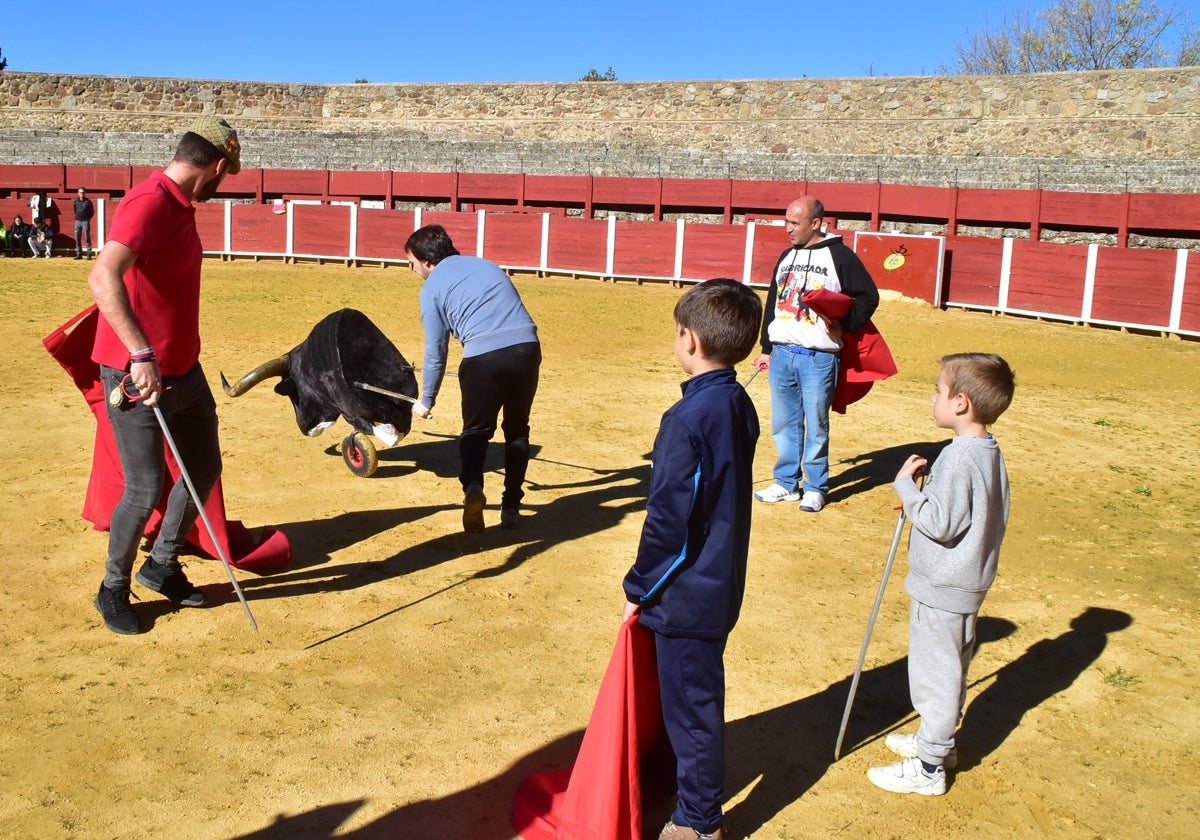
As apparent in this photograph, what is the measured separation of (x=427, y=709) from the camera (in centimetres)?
350

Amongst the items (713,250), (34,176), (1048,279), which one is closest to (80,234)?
(34,176)

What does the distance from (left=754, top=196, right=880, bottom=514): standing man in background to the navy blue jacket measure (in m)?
3.07

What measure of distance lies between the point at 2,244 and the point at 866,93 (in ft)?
57.1

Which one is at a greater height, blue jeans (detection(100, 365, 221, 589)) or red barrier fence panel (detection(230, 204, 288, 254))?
red barrier fence panel (detection(230, 204, 288, 254))

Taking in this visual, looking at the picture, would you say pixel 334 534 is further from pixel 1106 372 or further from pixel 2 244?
pixel 2 244

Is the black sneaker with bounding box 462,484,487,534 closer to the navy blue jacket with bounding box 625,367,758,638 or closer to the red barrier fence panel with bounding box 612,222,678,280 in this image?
the navy blue jacket with bounding box 625,367,758,638

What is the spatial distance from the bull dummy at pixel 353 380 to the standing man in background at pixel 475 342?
2.27 ft

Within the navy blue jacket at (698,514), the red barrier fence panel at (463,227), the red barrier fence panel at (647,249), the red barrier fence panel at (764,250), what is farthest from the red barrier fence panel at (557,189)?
the navy blue jacket at (698,514)

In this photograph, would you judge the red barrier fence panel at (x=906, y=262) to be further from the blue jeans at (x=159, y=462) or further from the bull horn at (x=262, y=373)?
the blue jeans at (x=159, y=462)

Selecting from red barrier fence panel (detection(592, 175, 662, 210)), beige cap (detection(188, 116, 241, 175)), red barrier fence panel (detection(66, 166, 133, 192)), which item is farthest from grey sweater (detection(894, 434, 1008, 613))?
red barrier fence panel (detection(66, 166, 133, 192))

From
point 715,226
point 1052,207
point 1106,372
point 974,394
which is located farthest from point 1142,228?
point 974,394

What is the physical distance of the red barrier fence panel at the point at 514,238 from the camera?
1920 cm

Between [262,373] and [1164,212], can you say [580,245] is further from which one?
[262,373]

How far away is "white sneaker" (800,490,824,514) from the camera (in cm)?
583
